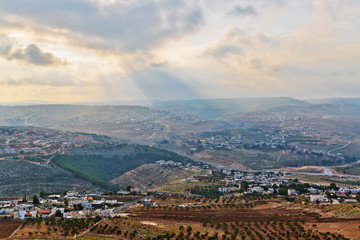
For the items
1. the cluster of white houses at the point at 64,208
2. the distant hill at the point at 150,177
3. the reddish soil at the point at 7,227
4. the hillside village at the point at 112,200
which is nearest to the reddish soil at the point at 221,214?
the hillside village at the point at 112,200

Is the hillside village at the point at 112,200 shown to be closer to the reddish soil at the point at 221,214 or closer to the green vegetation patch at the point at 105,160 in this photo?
the reddish soil at the point at 221,214

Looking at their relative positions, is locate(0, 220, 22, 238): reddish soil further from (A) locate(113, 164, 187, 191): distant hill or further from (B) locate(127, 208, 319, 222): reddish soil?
(A) locate(113, 164, 187, 191): distant hill

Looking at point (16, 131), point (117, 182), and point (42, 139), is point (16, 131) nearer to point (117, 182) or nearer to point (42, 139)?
point (42, 139)

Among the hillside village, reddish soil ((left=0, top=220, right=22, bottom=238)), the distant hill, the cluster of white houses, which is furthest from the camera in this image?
the distant hill

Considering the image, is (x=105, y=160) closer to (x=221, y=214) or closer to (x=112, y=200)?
(x=112, y=200)

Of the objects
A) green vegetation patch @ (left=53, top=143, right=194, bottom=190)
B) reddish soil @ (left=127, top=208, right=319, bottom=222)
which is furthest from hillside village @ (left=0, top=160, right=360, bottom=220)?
green vegetation patch @ (left=53, top=143, right=194, bottom=190)

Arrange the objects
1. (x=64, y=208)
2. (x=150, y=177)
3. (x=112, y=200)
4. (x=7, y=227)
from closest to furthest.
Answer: (x=7, y=227) → (x=64, y=208) → (x=112, y=200) → (x=150, y=177)

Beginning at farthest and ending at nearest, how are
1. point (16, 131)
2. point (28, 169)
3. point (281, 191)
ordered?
1. point (16, 131)
2. point (28, 169)
3. point (281, 191)

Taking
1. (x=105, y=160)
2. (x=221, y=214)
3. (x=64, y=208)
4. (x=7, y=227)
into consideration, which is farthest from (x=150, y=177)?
(x=7, y=227)

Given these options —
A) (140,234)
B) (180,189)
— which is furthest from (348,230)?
(180,189)
